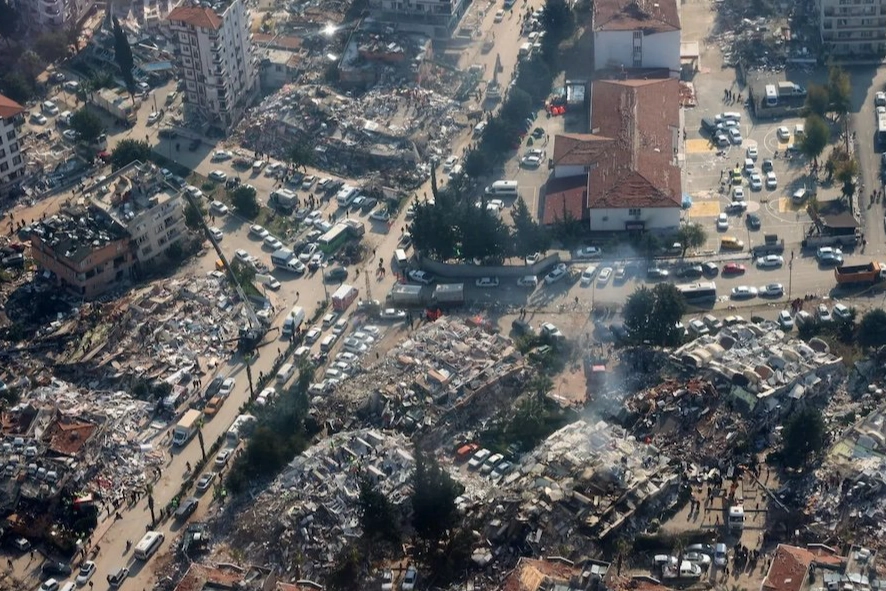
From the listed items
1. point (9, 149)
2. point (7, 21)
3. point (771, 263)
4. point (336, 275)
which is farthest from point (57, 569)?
point (7, 21)

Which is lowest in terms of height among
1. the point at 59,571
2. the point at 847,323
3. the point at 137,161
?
the point at 59,571

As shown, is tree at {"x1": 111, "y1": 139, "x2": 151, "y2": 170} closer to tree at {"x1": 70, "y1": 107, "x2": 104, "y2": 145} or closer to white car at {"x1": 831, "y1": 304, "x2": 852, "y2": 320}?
tree at {"x1": 70, "y1": 107, "x2": 104, "y2": 145}

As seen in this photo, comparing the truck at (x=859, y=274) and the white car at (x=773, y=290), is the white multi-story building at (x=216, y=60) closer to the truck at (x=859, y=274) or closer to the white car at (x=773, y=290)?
the white car at (x=773, y=290)

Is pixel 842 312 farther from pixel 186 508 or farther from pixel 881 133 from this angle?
pixel 186 508

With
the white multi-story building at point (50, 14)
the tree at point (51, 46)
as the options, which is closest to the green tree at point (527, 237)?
the tree at point (51, 46)

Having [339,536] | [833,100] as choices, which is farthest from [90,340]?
[833,100]

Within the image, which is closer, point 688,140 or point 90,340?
point 90,340

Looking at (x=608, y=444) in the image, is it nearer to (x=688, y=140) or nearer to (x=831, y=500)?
(x=831, y=500)
